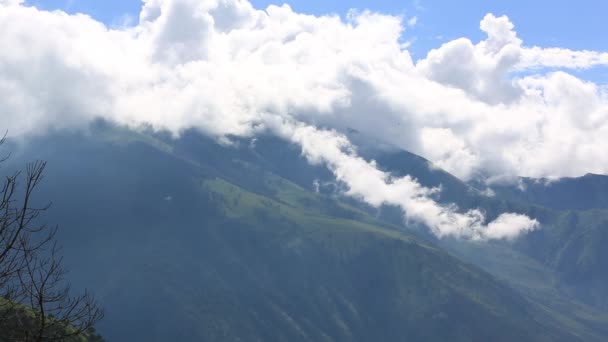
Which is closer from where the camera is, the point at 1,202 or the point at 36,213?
the point at 1,202

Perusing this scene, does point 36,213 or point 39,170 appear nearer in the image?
point 39,170

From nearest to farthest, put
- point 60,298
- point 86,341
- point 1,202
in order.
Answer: point 1,202 → point 60,298 → point 86,341

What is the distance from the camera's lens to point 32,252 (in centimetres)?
2258

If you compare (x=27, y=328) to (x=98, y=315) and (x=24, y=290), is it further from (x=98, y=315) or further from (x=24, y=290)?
(x=98, y=315)

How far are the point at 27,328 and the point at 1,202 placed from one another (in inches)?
171

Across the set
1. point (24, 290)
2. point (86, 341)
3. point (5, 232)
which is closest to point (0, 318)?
point (24, 290)

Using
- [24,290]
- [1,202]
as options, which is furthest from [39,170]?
[24,290]

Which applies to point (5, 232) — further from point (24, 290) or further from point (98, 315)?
point (98, 315)

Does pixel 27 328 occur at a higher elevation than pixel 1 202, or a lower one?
lower

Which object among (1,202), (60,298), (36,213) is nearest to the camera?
(1,202)

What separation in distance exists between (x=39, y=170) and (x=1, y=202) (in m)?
2.42

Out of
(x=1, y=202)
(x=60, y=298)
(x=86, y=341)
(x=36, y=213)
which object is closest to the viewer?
(x=1, y=202)

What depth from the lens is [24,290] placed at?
2245cm

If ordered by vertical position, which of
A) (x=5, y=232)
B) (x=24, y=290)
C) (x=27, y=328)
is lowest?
(x=27, y=328)
